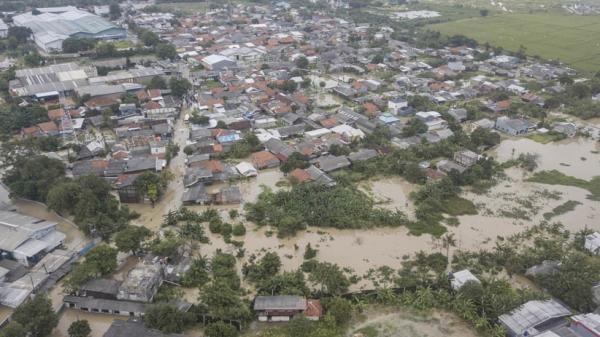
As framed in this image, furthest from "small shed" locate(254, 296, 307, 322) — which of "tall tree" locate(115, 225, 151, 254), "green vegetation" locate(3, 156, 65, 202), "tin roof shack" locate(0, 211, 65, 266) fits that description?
"green vegetation" locate(3, 156, 65, 202)

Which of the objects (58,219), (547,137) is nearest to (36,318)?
(58,219)

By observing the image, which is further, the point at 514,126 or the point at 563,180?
the point at 514,126

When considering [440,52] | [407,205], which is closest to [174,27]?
[440,52]

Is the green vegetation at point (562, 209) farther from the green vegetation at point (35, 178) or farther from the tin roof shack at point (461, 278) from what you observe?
the green vegetation at point (35, 178)

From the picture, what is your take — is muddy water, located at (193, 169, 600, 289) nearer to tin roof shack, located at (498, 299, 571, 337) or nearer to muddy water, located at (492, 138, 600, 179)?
muddy water, located at (492, 138, 600, 179)

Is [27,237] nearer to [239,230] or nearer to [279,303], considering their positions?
[239,230]

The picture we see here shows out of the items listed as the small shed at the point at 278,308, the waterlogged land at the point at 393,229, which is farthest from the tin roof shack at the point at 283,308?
the waterlogged land at the point at 393,229

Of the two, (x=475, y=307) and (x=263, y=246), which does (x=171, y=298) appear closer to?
(x=263, y=246)
